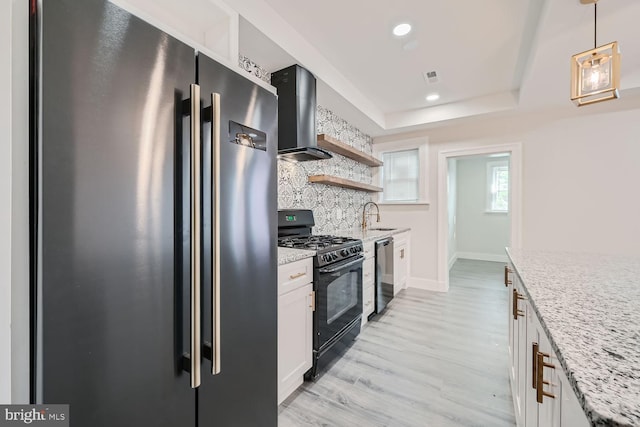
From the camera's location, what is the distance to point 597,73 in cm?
138

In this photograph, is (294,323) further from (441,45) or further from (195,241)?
(441,45)

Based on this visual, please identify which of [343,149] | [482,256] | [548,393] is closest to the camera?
[548,393]

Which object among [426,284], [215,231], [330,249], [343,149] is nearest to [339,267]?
[330,249]

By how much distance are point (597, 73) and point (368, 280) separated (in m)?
2.22

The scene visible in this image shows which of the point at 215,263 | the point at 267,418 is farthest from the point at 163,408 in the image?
the point at 267,418

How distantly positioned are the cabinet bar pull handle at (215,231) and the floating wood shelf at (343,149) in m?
1.88

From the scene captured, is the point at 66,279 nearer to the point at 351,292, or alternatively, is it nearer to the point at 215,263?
the point at 215,263

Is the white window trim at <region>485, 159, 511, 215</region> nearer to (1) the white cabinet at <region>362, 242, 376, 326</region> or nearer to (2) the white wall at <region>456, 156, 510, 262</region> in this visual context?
(2) the white wall at <region>456, 156, 510, 262</region>

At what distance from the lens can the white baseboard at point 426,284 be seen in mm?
3986

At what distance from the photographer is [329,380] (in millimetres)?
1917

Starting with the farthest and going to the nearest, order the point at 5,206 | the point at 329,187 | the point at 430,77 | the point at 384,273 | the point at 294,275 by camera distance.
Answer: the point at 329,187, the point at 384,273, the point at 430,77, the point at 294,275, the point at 5,206

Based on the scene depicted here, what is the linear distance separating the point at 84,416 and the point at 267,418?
0.83 metres

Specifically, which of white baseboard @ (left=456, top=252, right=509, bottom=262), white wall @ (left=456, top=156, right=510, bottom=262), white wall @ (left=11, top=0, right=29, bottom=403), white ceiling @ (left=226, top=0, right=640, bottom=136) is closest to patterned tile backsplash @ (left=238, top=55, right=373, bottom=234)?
white ceiling @ (left=226, top=0, right=640, bottom=136)

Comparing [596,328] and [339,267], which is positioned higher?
[596,328]
